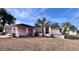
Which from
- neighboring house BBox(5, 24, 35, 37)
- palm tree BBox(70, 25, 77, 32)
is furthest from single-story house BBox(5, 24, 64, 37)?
palm tree BBox(70, 25, 77, 32)

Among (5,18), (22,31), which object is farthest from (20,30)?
(5,18)

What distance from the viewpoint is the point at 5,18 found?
9.59ft

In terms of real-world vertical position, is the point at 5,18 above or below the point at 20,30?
above

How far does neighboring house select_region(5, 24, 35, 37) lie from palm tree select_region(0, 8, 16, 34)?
0.07 m

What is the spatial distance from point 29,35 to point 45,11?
0.40 meters

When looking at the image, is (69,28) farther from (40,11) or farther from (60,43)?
(40,11)

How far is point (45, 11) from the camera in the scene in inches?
114

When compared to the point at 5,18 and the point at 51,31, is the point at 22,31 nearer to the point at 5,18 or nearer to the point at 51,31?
the point at 5,18

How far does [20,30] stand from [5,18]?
267mm

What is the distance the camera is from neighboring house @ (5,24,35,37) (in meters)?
2.91

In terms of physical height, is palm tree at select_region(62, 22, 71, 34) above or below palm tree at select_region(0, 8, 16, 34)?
below

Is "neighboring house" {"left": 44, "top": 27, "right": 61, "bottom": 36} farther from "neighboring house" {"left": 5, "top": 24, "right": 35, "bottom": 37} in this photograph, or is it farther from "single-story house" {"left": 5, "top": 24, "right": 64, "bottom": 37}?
"neighboring house" {"left": 5, "top": 24, "right": 35, "bottom": 37}
